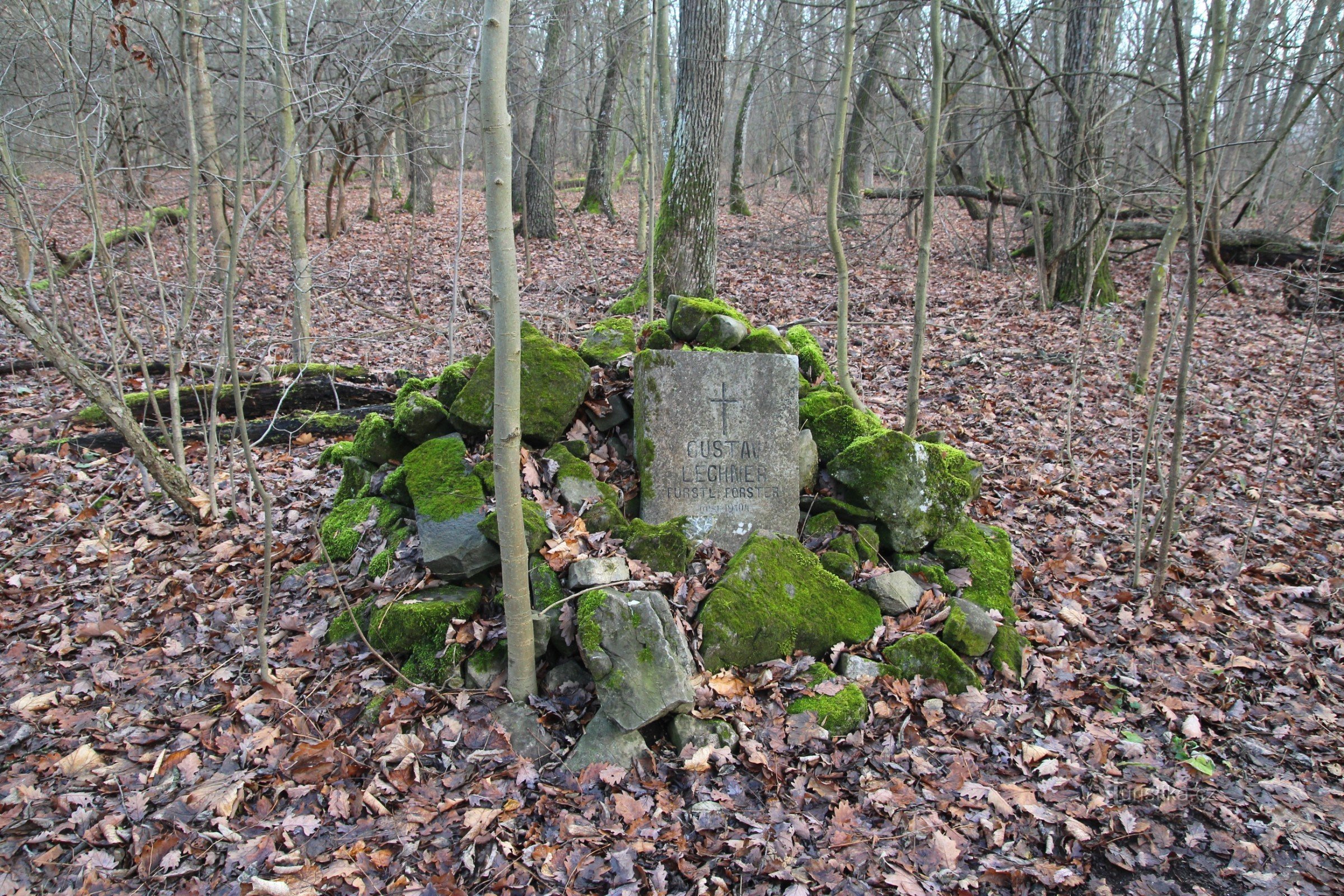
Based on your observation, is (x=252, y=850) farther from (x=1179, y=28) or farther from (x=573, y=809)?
(x=1179, y=28)

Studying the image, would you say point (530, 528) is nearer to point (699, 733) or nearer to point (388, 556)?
point (388, 556)

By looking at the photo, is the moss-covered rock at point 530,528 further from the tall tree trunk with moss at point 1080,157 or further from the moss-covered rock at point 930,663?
the tall tree trunk with moss at point 1080,157

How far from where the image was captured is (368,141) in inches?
498

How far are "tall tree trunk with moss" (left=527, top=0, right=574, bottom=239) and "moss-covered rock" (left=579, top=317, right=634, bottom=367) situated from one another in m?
9.28

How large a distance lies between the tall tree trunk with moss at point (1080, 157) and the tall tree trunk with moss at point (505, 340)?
26.1 ft

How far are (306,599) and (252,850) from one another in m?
1.73

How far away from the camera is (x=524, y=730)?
3354 millimetres

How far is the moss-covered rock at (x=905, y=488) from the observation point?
4672 millimetres

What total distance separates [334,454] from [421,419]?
5.13 ft

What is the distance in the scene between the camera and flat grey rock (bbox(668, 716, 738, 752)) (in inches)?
131

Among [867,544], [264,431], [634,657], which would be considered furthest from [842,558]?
[264,431]

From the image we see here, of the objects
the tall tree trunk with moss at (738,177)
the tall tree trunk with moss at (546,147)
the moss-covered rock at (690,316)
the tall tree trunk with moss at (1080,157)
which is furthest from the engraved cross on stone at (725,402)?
the tall tree trunk with moss at (738,177)

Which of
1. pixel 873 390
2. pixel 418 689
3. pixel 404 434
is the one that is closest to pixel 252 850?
pixel 418 689

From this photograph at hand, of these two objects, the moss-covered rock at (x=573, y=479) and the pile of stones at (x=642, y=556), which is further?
the moss-covered rock at (x=573, y=479)
